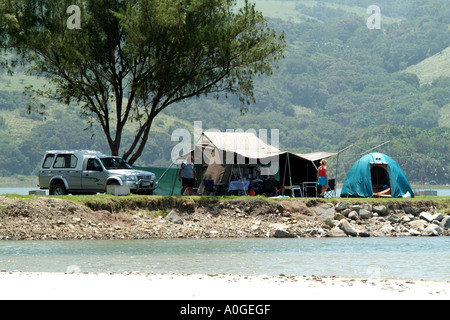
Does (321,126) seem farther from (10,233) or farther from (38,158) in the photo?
(10,233)

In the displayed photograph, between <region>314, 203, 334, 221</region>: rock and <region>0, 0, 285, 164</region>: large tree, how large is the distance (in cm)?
757

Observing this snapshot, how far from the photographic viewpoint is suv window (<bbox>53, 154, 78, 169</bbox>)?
25.3 m

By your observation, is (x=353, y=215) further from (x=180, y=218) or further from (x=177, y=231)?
(x=177, y=231)

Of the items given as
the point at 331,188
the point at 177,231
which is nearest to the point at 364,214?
the point at 331,188

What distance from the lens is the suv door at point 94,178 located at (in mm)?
24719

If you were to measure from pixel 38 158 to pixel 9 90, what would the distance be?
30.4 meters

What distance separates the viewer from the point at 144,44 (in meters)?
28.7

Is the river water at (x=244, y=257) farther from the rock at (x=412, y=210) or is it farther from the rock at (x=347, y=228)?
the rock at (x=412, y=210)

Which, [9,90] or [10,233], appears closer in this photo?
[10,233]

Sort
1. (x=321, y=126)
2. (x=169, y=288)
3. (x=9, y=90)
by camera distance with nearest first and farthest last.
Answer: (x=169, y=288) → (x=9, y=90) → (x=321, y=126)

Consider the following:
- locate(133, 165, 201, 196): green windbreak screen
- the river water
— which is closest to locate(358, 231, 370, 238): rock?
the river water

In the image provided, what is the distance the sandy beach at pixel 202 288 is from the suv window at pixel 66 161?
1349 cm
